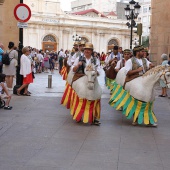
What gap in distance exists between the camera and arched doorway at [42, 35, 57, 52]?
59022 millimetres

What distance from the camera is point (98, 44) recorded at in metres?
64.0

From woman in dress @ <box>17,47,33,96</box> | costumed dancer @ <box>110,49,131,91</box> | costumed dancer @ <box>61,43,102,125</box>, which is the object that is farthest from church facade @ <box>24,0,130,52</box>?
costumed dancer @ <box>61,43,102,125</box>

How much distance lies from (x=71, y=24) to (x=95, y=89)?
5318 cm

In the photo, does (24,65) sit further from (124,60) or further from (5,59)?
(124,60)

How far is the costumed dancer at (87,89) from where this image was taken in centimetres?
799

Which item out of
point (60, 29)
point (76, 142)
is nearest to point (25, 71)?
point (76, 142)

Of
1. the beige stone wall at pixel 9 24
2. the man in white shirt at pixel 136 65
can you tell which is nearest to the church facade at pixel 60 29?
the beige stone wall at pixel 9 24

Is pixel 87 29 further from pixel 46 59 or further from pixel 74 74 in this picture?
pixel 74 74

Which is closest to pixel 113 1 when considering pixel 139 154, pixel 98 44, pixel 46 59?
pixel 98 44

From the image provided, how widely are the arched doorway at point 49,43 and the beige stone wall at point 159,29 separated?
41.5m

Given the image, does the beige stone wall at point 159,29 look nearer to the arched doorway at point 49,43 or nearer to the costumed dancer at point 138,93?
the costumed dancer at point 138,93

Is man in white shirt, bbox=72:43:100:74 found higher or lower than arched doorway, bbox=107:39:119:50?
lower

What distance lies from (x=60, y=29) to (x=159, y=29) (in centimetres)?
4251

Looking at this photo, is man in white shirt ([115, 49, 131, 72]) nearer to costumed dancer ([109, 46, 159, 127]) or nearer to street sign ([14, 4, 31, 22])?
costumed dancer ([109, 46, 159, 127])
